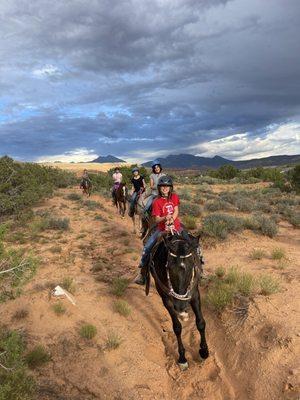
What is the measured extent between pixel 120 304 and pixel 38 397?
11.7 feet

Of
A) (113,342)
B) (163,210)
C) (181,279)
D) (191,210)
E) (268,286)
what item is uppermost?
(163,210)

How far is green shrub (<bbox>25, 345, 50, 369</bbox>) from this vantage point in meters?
7.28

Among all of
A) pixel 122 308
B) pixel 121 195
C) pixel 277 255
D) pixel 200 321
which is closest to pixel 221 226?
pixel 277 255

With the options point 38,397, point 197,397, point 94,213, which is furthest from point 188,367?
point 94,213

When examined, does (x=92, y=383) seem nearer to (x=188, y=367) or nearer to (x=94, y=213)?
(x=188, y=367)

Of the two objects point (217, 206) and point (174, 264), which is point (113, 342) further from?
point (217, 206)

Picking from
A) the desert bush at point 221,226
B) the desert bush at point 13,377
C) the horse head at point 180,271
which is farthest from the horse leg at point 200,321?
the desert bush at point 221,226

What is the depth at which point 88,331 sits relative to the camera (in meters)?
8.38

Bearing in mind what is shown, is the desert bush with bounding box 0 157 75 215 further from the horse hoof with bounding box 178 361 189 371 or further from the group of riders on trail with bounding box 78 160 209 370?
the horse hoof with bounding box 178 361 189 371

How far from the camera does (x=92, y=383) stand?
23.0 feet

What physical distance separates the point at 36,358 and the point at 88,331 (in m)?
1.32

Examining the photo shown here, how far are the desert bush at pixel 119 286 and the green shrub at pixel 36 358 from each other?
3.15 m

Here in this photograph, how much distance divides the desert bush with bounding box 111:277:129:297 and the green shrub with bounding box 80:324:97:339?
2027mm

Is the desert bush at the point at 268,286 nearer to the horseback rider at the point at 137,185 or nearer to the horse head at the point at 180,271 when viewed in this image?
the horse head at the point at 180,271
